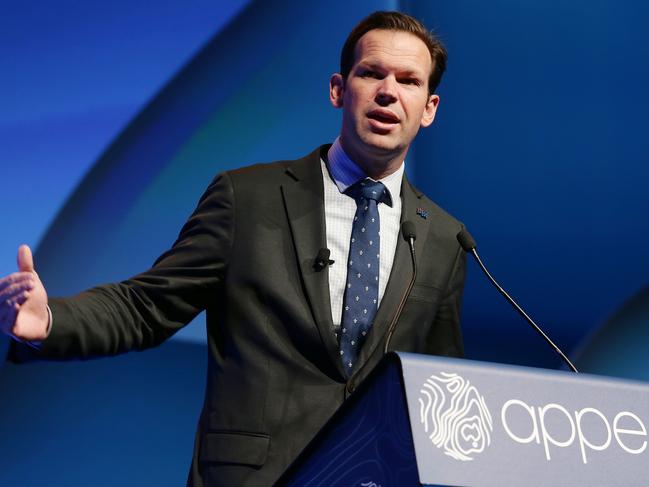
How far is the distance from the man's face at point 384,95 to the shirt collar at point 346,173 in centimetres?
2

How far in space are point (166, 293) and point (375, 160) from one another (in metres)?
0.53

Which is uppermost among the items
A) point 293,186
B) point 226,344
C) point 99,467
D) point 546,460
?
point 293,186

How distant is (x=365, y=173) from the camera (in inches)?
80.0

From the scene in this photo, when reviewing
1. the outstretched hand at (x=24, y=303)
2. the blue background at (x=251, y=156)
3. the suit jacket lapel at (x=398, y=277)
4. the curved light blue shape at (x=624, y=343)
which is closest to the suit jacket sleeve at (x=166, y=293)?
the outstretched hand at (x=24, y=303)

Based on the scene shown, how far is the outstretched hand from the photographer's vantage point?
55.6 inches

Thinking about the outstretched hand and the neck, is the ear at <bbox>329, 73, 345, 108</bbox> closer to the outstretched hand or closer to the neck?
the neck

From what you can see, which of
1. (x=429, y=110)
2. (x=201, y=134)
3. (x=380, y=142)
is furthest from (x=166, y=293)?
(x=201, y=134)

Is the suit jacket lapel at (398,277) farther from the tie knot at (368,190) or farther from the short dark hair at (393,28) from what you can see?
the short dark hair at (393,28)

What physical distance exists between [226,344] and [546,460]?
78 centimetres

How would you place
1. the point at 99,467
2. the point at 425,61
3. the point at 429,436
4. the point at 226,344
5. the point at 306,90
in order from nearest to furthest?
the point at 429,436 → the point at 226,344 → the point at 425,61 → the point at 99,467 → the point at 306,90

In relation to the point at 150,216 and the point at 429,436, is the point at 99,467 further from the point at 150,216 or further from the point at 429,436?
the point at 429,436

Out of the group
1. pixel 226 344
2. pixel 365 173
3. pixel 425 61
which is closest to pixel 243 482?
pixel 226 344

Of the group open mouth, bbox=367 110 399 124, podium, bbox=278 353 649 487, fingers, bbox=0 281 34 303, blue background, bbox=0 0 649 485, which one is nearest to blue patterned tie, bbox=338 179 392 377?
open mouth, bbox=367 110 399 124

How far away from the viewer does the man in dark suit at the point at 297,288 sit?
5.51ft
